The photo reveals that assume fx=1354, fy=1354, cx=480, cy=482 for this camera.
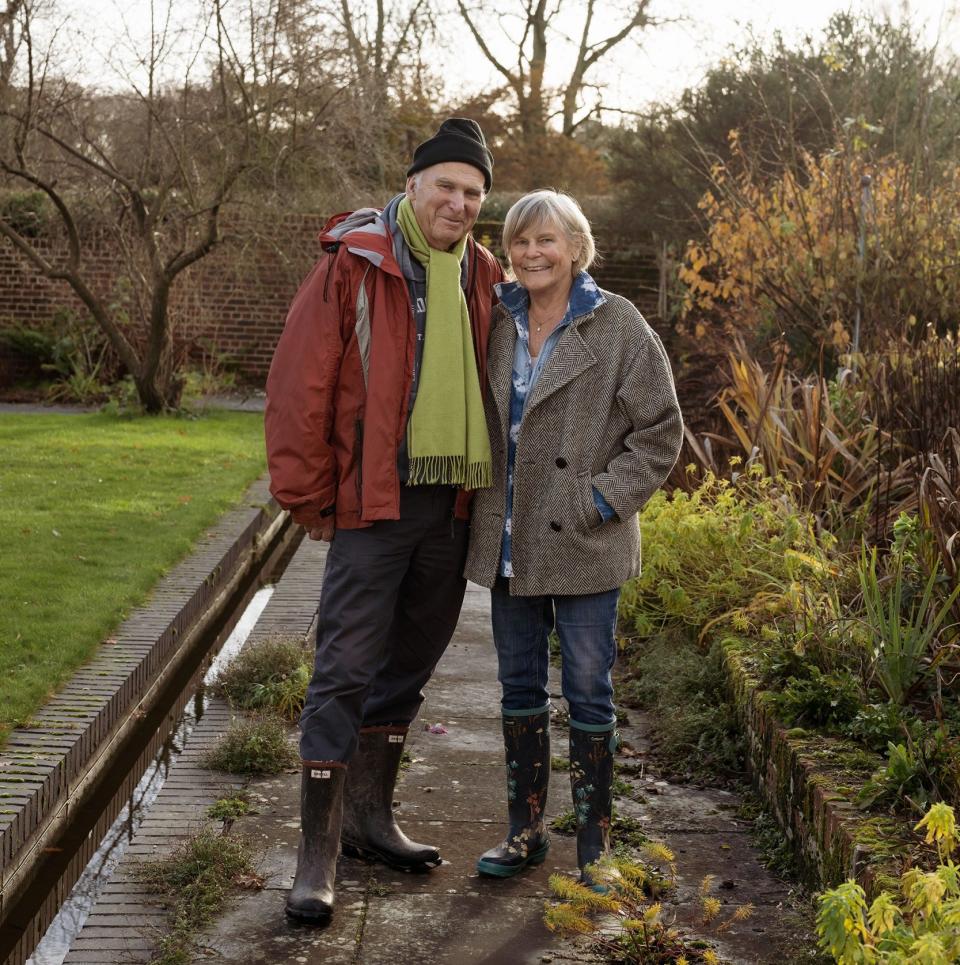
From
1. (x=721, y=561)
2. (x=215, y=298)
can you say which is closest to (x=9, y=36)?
(x=215, y=298)

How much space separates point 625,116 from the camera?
25.8 meters

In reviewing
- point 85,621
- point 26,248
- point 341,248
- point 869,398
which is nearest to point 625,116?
point 26,248

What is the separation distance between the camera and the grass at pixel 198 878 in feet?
10.1

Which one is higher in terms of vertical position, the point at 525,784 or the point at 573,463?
the point at 573,463

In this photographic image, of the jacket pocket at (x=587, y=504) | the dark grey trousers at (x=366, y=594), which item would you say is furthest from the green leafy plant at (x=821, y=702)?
the dark grey trousers at (x=366, y=594)

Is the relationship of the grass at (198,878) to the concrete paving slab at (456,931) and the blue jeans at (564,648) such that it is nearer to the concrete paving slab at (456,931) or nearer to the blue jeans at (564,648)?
the concrete paving slab at (456,931)

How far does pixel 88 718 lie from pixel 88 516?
13.4 ft

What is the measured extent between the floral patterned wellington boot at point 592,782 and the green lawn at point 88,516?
1.90 metres

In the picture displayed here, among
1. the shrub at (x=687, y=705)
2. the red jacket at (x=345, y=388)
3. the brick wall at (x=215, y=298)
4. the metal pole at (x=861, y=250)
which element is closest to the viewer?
the red jacket at (x=345, y=388)

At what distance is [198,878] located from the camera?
3258 millimetres

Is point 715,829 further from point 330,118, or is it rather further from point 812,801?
point 330,118

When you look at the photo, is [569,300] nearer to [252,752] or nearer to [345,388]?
[345,388]

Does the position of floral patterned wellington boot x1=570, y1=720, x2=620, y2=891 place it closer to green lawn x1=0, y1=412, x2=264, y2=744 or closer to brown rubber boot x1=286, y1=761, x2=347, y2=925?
brown rubber boot x1=286, y1=761, x2=347, y2=925

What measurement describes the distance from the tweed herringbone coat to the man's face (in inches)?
15.0
